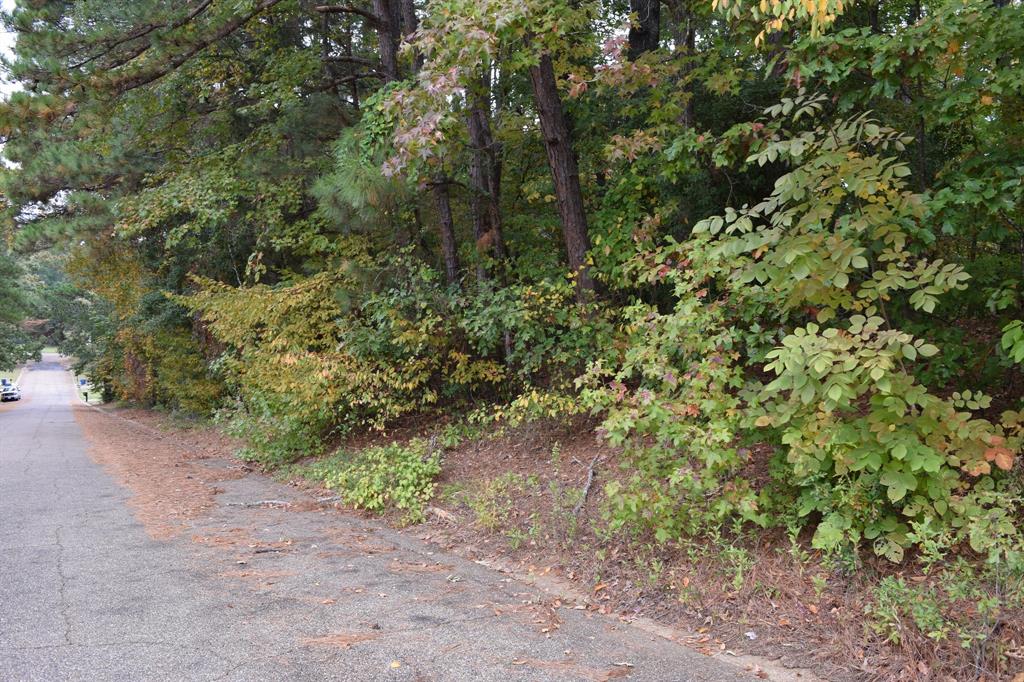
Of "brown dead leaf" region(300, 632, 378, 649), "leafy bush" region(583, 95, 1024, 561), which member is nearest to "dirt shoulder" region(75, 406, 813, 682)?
"brown dead leaf" region(300, 632, 378, 649)

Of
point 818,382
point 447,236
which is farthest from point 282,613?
point 447,236

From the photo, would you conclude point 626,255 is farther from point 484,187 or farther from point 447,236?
point 447,236

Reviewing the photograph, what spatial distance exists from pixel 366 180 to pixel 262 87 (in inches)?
199

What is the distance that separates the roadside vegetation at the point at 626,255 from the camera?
172 inches

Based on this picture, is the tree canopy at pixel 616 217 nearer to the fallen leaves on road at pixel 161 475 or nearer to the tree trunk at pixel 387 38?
the tree trunk at pixel 387 38

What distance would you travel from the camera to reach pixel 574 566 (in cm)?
569

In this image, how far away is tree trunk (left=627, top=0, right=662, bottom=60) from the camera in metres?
10.5

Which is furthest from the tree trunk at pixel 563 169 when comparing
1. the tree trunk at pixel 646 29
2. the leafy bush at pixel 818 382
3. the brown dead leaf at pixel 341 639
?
the brown dead leaf at pixel 341 639

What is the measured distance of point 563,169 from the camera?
8.88 m

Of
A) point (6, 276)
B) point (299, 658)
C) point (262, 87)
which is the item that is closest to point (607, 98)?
point (262, 87)

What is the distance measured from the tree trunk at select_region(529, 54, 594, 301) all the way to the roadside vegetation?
0.04 metres

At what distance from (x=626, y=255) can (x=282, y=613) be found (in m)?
5.45

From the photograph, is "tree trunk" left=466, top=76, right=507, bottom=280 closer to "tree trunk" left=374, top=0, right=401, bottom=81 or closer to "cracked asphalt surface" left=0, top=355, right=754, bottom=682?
"tree trunk" left=374, top=0, right=401, bottom=81

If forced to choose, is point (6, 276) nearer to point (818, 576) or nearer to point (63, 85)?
point (63, 85)
